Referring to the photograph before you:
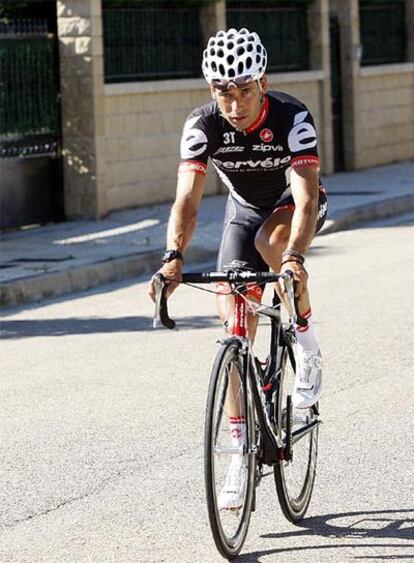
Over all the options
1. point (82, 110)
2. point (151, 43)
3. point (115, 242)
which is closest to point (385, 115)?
point (151, 43)

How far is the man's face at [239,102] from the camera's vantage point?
20.7 ft

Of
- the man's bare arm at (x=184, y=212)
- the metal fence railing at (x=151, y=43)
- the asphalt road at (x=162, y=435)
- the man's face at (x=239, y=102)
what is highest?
the metal fence railing at (x=151, y=43)

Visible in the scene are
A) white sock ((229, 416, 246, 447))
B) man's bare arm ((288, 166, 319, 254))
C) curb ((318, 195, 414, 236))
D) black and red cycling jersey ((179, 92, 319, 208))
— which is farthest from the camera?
curb ((318, 195, 414, 236))

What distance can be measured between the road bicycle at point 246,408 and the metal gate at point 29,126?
1236 cm

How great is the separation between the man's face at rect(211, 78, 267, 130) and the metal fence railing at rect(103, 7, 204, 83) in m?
14.2

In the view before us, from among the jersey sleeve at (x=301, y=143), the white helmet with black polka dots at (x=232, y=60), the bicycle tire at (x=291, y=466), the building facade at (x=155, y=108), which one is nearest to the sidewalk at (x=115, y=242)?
the building facade at (x=155, y=108)

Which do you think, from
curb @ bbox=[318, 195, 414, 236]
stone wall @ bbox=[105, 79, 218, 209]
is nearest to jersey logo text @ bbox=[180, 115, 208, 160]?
curb @ bbox=[318, 195, 414, 236]

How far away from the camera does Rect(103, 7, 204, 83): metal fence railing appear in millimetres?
20500

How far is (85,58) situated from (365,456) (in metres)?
12.6

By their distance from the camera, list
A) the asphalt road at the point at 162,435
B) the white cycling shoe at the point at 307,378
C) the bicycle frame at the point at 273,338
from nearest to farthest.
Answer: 1. the bicycle frame at the point at 273,338
2. the asphalt road at the point at 162,435
3. the white cycling shoe at the point at 307,378

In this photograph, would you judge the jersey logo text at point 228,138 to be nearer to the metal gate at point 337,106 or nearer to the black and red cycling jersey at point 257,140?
the black and red cycling jersey at point 257,140

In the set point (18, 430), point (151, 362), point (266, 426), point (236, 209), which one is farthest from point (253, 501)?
point (151, 362)

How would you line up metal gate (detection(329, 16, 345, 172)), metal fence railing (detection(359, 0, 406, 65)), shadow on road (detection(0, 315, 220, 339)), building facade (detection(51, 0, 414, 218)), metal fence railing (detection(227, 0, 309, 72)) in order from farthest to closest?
metal fence railing (detection(359, 0, 406, 65))
metal gate (detection(329, 16, 345, 172))
metal fence railing (detection(227, 0, 309, 72))
building facade (detection(51, 0, 414, 218))
shadow on road (detection(0, 315, 220, 339))

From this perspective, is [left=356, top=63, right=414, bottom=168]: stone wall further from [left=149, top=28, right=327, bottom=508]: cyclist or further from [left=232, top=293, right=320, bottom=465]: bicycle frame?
[left=232, top=293, right=320, bottom=465]: bicycle frame
